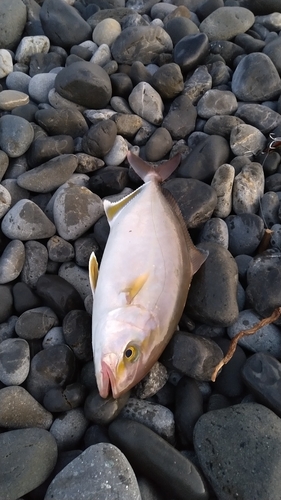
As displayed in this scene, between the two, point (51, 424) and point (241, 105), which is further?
point (241, 105)

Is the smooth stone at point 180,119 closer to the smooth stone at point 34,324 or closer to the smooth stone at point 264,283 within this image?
the smooth stone at point 264,283

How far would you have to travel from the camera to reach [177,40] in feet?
17.4

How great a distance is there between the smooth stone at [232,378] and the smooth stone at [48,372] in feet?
3.44

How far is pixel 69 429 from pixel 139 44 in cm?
426

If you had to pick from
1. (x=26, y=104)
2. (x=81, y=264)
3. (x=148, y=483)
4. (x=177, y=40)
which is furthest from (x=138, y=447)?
(x=177, y=40)

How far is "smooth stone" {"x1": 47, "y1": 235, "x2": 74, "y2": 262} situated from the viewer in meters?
3.52

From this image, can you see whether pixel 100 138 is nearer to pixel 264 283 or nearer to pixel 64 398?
pixel 264 283

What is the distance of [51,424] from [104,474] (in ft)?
2.01

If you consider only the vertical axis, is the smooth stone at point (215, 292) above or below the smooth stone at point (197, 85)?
below

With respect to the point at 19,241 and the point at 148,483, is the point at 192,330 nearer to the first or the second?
the point at 148,483

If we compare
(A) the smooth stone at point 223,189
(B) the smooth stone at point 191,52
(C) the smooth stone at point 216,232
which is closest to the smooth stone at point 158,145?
(A) the smooth stone at point 223,189

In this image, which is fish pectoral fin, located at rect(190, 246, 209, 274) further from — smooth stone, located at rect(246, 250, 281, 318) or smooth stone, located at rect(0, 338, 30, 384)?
smooth stone, located at rect(0, 338, 30, 384)

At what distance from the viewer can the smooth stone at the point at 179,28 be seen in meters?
5.30

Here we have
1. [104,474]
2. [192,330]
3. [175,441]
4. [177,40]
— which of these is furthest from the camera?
[177,40]
